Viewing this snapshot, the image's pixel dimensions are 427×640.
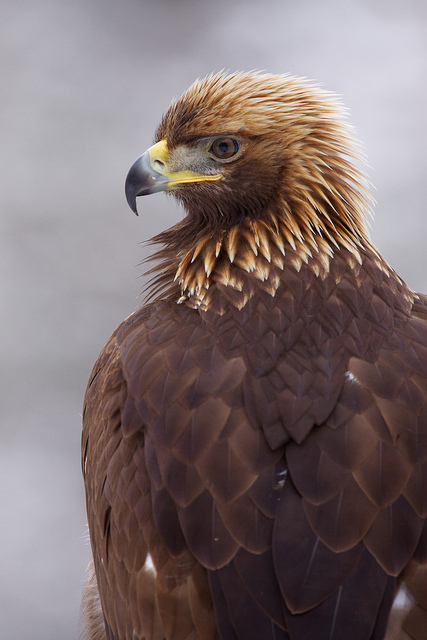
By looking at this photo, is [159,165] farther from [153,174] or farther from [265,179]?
[265,179]

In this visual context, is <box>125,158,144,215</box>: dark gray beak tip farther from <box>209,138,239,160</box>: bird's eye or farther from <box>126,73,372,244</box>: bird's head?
<box>209,138,239,160</box>: bird's eye

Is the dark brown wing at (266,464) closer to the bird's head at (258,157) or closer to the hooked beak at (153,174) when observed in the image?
the bird's head at (258,157)

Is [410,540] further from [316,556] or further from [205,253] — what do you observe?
[205,253]

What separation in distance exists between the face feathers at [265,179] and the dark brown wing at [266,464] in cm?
12

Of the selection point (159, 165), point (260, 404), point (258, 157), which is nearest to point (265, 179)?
point (258, 157)

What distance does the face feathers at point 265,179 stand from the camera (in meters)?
2.20

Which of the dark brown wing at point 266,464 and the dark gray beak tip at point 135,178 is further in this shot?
the dark gray beak tip at point 135,178

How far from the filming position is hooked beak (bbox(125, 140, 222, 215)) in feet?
7.58

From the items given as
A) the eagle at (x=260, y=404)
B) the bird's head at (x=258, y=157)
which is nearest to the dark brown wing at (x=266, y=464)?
the eagle at (x=260, y=404)

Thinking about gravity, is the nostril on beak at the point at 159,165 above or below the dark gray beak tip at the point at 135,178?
above

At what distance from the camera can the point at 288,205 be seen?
7.35 ft

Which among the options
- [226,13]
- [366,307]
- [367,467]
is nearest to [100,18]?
[226,13]

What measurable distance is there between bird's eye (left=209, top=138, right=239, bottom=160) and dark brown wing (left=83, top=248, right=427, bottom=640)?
389 mm

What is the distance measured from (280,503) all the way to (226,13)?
17.6 feet
